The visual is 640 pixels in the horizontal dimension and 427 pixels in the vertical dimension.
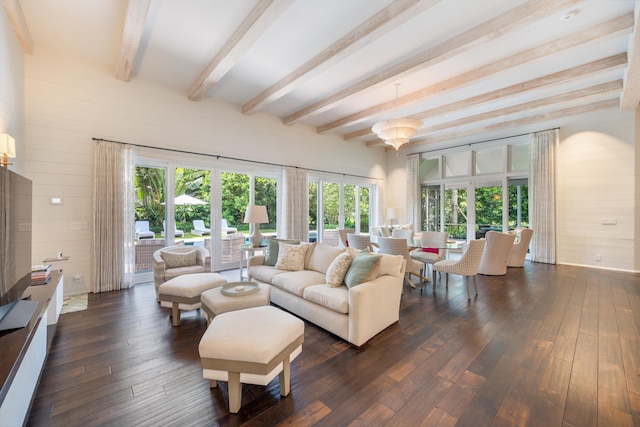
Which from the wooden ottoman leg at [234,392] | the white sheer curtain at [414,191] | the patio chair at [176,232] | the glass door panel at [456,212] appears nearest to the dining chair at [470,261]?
the wooden ottoman leg at [234,392]

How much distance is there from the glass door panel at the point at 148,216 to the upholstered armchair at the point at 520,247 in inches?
289

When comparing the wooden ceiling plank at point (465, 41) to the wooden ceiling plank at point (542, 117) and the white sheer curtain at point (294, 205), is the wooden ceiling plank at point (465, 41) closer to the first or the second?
the white sheer curtain at point (294, 205)

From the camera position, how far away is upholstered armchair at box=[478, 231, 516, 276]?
5207mm

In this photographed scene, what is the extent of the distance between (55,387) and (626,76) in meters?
7.82

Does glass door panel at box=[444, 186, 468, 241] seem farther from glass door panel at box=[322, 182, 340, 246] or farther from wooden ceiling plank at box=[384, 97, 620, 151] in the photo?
glass door panel at box=[322, 182, 340, 246]

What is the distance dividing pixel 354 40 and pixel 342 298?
3.05 m

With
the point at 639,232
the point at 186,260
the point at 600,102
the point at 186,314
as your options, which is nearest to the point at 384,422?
the point at 186,314

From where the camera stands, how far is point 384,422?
167 centimetres

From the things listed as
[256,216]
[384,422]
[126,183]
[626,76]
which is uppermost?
[626,76]

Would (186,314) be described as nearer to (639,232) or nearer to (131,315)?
(131,315)

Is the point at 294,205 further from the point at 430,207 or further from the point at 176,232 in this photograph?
the point at 430,207

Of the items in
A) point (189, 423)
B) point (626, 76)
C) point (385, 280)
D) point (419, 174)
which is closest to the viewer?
point (189, 423)

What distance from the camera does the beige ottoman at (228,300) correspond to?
258 cm

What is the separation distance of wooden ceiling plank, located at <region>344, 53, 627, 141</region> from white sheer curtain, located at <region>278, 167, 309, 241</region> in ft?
10.5
